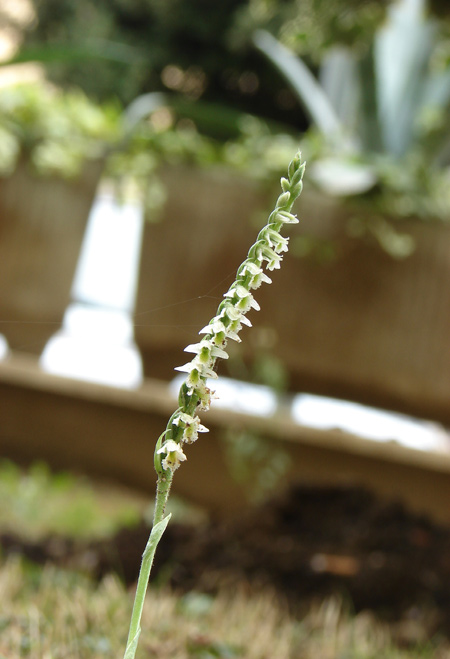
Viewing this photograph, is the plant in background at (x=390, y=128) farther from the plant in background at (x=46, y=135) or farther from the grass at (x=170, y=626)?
the grass at (x=170, y=626)

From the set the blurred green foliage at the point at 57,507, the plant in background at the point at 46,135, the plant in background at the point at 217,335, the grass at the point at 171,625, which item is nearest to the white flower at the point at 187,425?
the plant in background at the point at 217,335

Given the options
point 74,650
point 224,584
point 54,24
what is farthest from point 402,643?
point 54,24

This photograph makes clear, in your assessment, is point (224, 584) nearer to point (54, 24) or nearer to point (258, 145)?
point (258, 145)

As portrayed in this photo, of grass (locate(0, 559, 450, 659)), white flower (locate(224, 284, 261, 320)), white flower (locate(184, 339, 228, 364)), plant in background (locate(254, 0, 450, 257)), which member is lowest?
grass (locate(0, 559, 450, 659))

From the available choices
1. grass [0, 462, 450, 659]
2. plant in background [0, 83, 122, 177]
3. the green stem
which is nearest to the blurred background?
plant in background [0, 83, 122, 177]

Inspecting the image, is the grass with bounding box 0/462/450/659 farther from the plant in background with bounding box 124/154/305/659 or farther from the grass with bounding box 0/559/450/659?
the plant in background with bounding box 124/154/305/659

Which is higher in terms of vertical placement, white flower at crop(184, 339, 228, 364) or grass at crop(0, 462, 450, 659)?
white flower at crop(184, 339, 228, 364)
